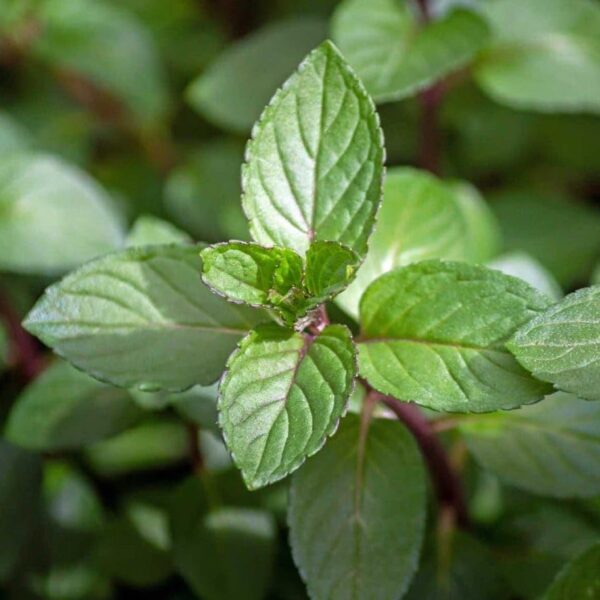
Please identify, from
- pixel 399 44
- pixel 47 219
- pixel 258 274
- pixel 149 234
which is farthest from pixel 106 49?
pixel 258 274

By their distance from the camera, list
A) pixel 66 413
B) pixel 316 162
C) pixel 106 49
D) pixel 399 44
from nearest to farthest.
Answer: pixel 316 162, pixel 66 413, pixel 399 44, pixel 106 49

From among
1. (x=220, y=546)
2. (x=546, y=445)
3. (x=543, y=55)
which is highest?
(x=543, y=55)

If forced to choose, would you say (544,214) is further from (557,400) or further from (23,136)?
(23,136)

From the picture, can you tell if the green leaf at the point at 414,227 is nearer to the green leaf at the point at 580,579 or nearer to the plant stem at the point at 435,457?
the plant stem at the point at 435,457

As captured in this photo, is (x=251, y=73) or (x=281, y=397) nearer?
(x=281, y=397)

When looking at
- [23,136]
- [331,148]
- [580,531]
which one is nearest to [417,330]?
[331,148]

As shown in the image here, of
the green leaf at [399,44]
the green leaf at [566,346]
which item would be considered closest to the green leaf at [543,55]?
the green leaf at [399,44]

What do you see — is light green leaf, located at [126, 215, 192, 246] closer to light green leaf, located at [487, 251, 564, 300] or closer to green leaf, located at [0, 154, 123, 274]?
green leaf, located at [0, 154, 123, 274]

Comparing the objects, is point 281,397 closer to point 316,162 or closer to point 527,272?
point 316,162
